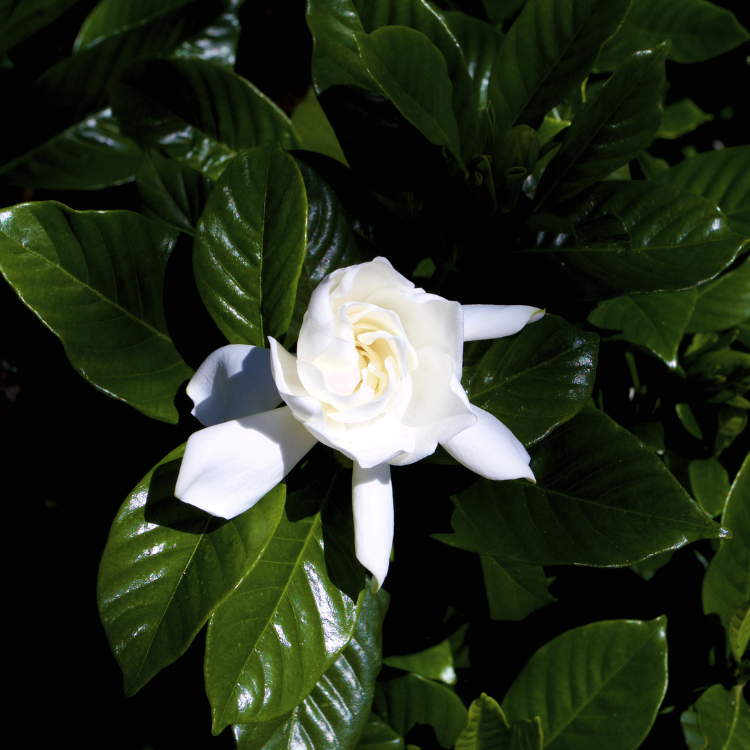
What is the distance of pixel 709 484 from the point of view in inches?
56.4

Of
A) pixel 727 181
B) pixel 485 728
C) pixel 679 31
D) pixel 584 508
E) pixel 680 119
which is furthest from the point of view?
pixel 680 119

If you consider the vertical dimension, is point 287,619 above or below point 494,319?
below

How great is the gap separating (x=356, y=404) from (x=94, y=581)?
107 cm

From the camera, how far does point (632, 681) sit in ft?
4.08

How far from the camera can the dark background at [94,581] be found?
1321 millimetres

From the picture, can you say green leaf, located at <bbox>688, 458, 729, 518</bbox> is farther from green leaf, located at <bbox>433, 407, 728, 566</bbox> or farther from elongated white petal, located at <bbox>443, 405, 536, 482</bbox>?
elongated white petal, located at <bbox>443, 405, 536, 482</bbox>

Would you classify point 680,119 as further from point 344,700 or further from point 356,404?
point 344,700

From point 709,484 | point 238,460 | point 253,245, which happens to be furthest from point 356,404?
point 709,484

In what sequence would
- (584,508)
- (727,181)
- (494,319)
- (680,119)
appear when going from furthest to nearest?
(680,119) < (727,181) < (584,508) < (494,319)

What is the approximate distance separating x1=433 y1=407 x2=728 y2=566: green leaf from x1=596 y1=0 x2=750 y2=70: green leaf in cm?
124

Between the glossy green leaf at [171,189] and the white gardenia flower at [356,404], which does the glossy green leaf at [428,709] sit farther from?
the glossy green leaf at [171,189]

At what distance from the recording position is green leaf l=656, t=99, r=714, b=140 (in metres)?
1.80

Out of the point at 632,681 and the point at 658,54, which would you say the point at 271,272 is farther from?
the point at 632,681

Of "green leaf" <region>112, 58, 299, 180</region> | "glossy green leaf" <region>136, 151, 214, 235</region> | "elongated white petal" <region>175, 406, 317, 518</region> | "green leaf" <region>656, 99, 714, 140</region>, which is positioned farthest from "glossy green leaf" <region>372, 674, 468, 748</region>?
"green leaf" <region>656, 99, 714, 140</region>
